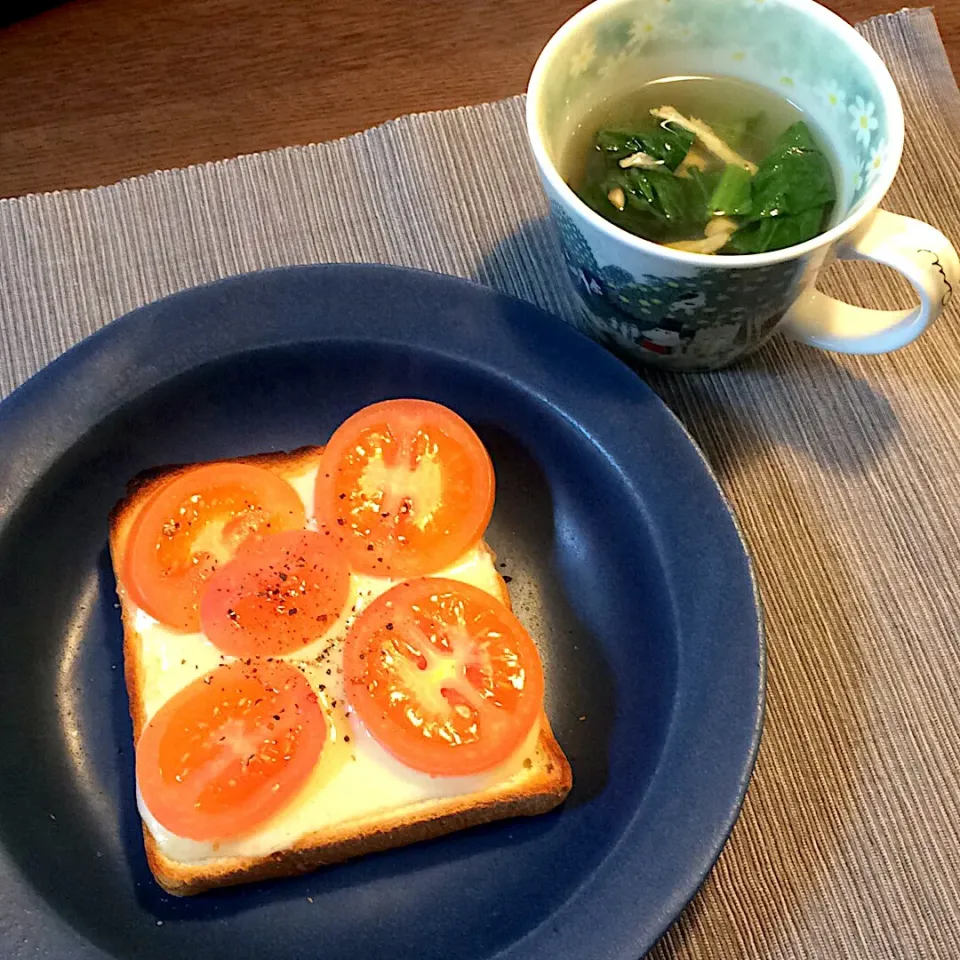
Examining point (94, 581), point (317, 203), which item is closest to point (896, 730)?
point (94, 581)

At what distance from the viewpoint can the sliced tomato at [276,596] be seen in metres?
1.00

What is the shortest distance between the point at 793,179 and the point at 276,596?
2.51 feet

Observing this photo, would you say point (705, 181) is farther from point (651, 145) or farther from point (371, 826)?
point (371, 826)

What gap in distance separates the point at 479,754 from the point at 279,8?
135 cm

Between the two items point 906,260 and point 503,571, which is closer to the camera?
point 906,260

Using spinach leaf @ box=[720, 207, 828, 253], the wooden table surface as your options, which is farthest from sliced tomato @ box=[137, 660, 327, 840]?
the wooden table surface

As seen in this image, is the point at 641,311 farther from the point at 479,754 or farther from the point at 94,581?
the point at 94,581

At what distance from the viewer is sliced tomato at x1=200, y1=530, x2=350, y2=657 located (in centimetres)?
100

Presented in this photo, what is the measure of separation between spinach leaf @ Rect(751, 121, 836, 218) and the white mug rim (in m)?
0.07

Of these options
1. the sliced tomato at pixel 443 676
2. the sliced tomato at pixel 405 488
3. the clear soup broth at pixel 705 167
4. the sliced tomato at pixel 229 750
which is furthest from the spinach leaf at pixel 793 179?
the sliced tomato at pixel 229 750

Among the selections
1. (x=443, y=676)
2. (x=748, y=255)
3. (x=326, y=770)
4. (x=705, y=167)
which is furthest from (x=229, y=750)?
(x=705, y=167)

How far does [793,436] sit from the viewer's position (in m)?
1.21

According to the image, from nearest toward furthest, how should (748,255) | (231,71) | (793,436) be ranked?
1. (748,255)
2. (793,436)
3. (231,71)

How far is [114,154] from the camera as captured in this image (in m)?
1.46
